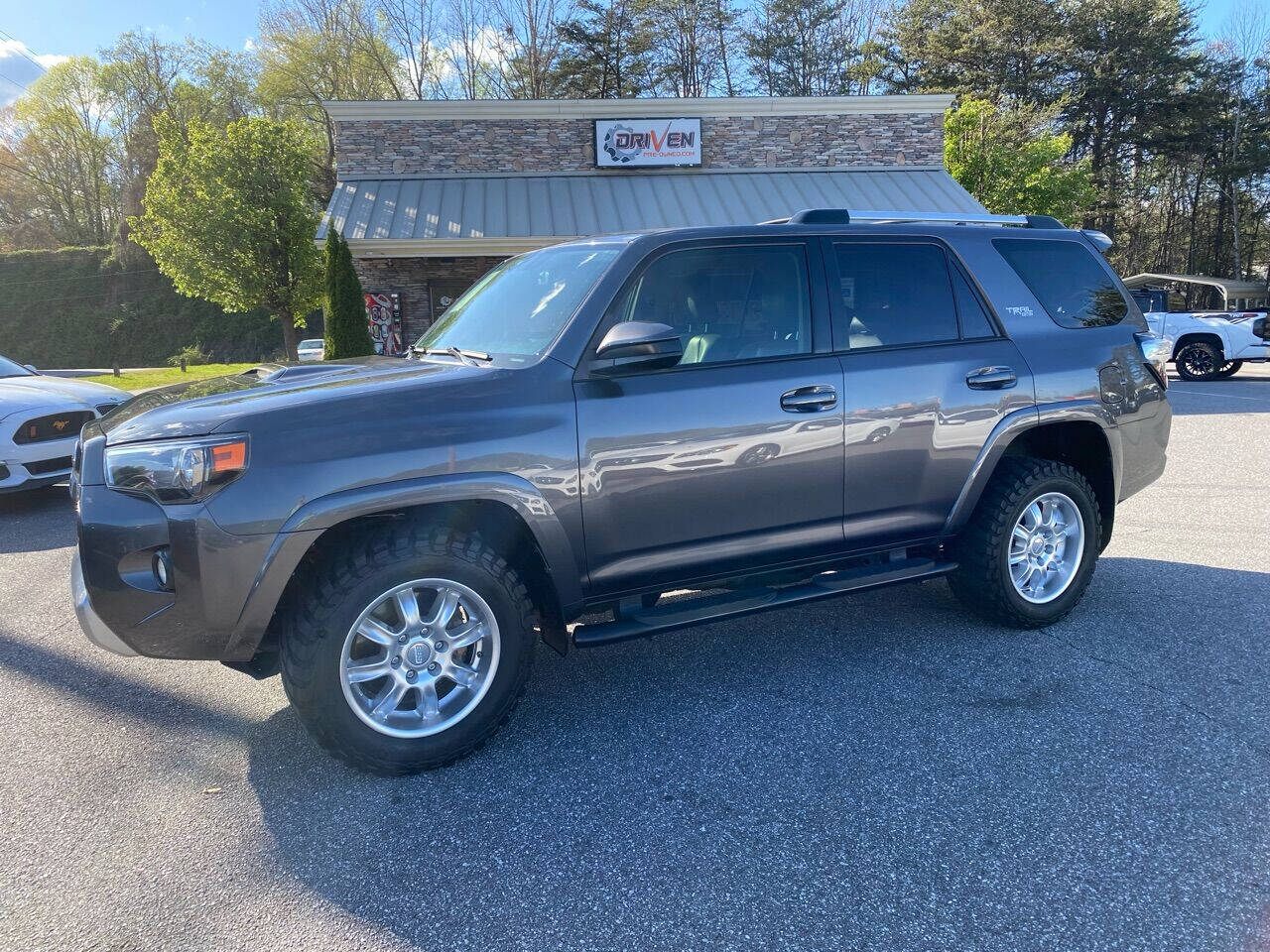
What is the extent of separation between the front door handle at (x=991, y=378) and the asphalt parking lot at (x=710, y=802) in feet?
4.08

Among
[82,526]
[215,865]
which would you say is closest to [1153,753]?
[215,865]

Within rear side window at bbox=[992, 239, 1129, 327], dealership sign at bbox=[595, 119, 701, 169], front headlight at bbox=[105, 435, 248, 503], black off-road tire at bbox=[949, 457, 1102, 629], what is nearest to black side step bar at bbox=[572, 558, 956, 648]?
black off-road tire at bbox=[949, 457, 1102, 629]

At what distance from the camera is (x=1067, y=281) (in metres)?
4.35

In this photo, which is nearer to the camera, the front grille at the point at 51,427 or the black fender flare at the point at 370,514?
the black fender flare at the point at 370,514

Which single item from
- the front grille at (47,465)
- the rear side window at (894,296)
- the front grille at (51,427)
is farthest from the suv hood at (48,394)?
the rear side window at (894,296)

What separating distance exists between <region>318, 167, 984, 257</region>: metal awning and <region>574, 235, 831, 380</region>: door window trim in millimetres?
11850

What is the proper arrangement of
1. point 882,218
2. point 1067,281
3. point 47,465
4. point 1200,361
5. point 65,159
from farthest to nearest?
point 65,159, point 1200,361, point 47,465, point 1067,281, point 882,218

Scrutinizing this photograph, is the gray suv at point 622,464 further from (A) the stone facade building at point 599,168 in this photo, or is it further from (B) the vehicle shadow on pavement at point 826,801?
(A) the stone facade building at point 599,168

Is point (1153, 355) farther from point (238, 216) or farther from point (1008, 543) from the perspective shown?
point (238, 216)

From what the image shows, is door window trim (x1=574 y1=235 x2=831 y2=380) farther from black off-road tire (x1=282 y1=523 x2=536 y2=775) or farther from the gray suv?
black off-road tire (x1=282 y1=523 x2=536 y2=775)

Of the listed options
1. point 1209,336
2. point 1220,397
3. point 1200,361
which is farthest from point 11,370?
point 1200,361

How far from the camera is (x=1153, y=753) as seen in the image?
2.99 metres

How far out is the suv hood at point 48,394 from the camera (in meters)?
7.25

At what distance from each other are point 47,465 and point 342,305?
7.03m
